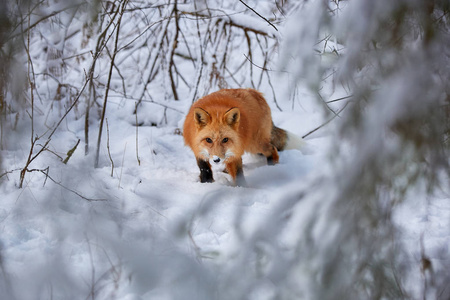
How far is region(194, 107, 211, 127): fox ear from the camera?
3702 millimetres

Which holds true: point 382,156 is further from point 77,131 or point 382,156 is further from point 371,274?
point 77,131

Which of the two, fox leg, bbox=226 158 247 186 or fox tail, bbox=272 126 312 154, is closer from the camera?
fox leg, bbox=226 158 247 186

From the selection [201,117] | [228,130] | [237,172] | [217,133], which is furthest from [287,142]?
[201,117]

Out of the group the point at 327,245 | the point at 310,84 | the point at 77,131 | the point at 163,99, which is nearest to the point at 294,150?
the point at 163,99

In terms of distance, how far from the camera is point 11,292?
5.10ft

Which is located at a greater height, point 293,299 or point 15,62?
point 15,62

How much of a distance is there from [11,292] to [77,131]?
12.0 ft

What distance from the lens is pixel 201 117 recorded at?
3.78 metres

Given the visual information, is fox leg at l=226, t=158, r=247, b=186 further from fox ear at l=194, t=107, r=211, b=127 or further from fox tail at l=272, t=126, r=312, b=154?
fox tail at l=272, t=126, r=312, b=154

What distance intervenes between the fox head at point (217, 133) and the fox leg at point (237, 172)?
11 centimetres

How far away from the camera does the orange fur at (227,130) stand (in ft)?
12.4

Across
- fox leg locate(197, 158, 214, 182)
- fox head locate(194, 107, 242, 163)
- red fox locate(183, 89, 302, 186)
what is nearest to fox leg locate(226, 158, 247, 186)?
red fox locate(183, 89, 302, 186)

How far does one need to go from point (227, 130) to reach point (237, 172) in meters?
0.46

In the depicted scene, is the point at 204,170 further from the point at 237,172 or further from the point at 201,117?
the point at 201,117
